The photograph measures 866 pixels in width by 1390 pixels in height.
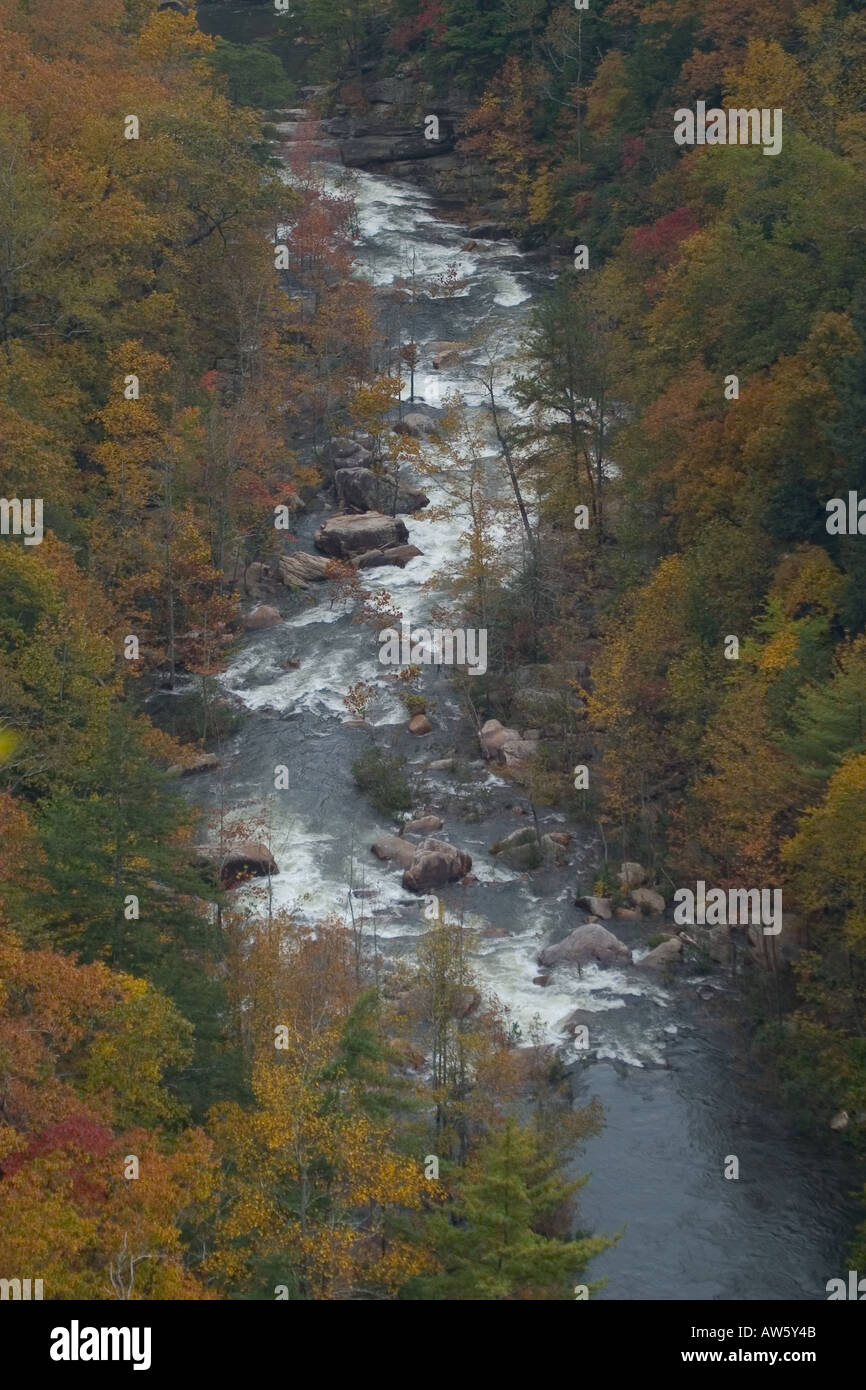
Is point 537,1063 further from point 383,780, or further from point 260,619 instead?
point 260,619

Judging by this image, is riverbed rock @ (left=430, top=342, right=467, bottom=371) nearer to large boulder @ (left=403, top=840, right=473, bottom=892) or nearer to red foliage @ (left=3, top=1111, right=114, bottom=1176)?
large boulder @ (left=403, top=840, right=473, bottom=892)

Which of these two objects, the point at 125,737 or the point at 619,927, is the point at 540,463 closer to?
the point at 619,927

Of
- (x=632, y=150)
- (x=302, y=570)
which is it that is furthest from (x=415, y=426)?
(x=632, y=150)

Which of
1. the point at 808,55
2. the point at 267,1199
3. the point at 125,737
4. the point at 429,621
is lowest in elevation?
the point at 267,1199

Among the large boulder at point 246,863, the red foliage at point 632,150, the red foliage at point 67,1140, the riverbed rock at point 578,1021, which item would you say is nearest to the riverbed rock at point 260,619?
the large boulder at point 246,863

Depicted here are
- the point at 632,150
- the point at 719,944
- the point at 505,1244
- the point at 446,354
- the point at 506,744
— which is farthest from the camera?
the point at 632,150

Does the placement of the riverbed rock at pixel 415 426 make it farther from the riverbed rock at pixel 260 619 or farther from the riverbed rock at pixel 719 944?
the riverbed rock at pixel 719 944

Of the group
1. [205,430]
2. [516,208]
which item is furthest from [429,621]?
[516,208]
